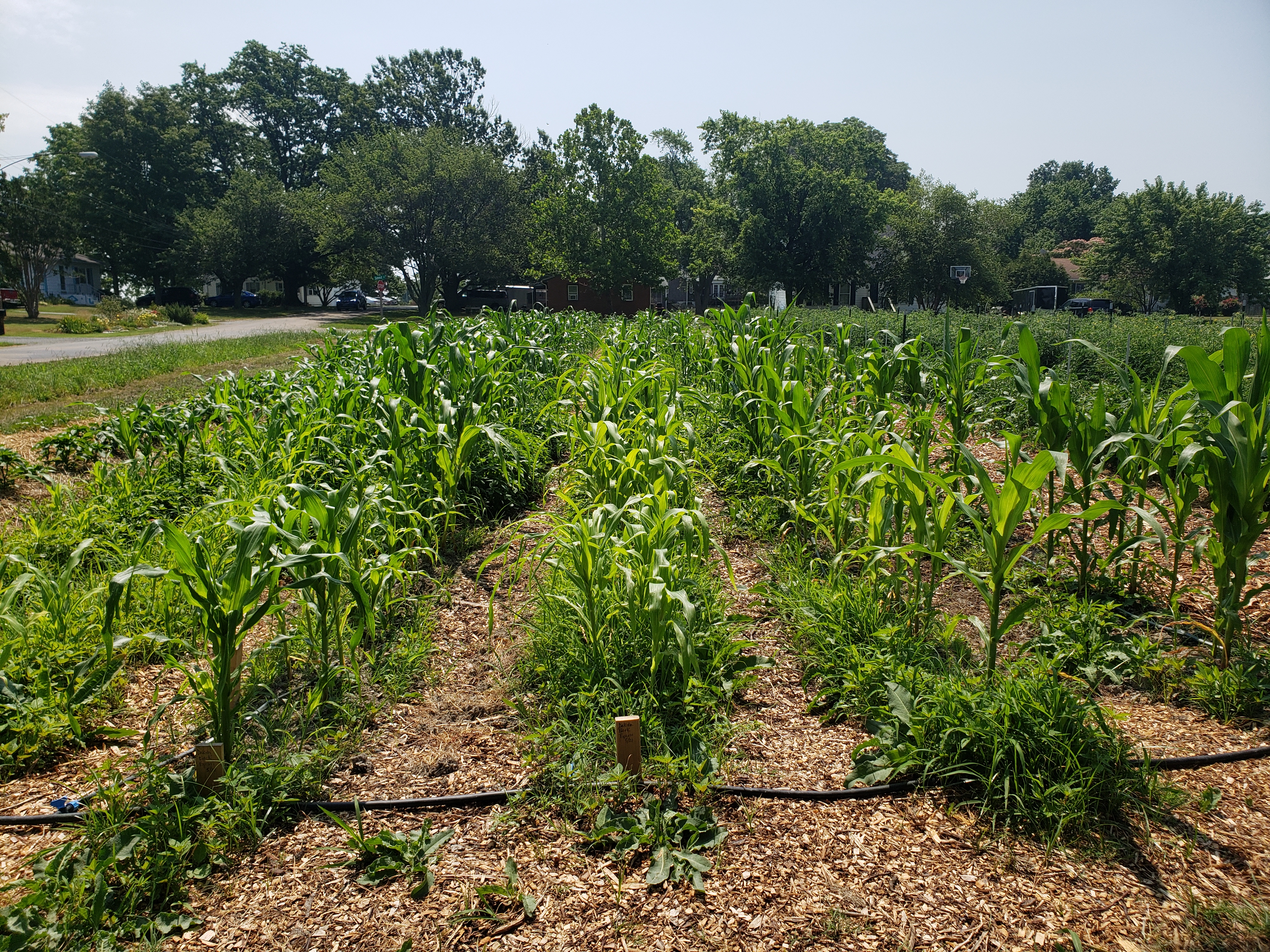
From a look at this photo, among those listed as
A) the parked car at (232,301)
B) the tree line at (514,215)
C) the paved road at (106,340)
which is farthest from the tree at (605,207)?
the parked car at (232,301)

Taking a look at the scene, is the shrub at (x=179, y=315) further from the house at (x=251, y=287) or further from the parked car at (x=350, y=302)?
the house at (x=251, y=287)

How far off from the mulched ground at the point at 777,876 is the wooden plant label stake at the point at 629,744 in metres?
0.30

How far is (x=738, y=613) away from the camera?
3.79 metres

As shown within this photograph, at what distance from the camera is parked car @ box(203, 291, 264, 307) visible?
159 feet

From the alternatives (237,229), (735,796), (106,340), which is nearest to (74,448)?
(735,796)

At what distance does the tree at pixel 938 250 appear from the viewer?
4284cm

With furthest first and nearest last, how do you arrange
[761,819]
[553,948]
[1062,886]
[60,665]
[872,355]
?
[872,355], [60,665], [761,819], [1062,886], [553,948]

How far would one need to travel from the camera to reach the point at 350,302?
5147 centimetres

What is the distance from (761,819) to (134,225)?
56232 mm

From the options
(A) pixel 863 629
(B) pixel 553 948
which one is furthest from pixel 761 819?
(A) pixel 863 629

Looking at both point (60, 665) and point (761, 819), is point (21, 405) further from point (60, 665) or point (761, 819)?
point (761, 819)

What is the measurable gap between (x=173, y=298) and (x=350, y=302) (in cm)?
1095

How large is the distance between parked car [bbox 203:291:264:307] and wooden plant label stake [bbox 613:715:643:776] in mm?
53638

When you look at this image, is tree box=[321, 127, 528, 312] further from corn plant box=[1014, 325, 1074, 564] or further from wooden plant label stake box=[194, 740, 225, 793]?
wooden plant label stake box=[194, 740, 225, 793]
